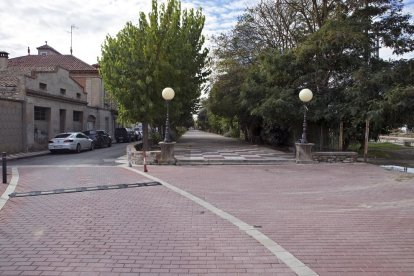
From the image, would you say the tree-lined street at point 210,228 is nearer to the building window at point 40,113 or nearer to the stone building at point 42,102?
the stone building at point 42,102

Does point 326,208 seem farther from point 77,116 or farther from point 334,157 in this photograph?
point 77,116

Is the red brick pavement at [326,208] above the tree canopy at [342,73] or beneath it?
beneath

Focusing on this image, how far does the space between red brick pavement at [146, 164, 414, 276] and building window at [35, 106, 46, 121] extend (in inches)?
644

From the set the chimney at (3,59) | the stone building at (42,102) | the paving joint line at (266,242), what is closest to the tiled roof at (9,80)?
the stone building at (42,102)

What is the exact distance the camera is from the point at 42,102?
1153 inches

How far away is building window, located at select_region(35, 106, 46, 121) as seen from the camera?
29312 millimetres

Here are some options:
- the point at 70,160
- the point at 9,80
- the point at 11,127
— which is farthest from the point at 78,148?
the point at 70,160

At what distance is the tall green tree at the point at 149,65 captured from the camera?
2069cm

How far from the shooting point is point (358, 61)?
21.5 metres

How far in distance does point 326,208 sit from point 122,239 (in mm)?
4697

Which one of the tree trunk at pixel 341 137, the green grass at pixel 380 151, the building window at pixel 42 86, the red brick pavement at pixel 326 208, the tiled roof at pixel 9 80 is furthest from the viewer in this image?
the building window at pixel 42 86

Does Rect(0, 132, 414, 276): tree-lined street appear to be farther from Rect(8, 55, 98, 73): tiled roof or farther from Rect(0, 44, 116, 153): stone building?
Rect(8, 55, 98, 73): tiled roof

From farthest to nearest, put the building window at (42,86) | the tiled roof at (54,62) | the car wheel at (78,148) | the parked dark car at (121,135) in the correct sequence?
the parked dark car at (121,135), the tiled roof at (54,62), the building window at (42,86), the car wheel at (78,148)

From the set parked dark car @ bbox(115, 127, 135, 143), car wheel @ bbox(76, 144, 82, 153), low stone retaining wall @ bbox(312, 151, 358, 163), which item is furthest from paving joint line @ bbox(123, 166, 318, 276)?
parked dark car @ bbox(115, 127, 135, 143)
